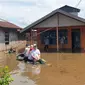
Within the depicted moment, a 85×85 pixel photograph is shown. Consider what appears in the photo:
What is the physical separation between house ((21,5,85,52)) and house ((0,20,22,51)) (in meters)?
3.53

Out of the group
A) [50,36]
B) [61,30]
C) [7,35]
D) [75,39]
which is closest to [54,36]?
[50,36]

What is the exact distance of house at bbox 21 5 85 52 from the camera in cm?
2579

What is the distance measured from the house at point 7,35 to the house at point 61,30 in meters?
3.53

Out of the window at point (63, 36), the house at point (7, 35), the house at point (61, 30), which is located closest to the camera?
the house at point (61, 30)

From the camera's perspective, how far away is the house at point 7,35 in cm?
2886

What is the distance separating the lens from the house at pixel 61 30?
2579cm

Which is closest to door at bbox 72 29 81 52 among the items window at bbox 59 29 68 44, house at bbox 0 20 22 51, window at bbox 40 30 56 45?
window at bbox 59 29 68 44

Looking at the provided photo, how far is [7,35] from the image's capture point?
30703 millimetres

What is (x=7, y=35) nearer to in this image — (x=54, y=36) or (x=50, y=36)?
(x=50, y=36)

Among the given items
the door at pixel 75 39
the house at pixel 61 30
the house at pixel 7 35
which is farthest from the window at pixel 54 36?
the house at pixel 7 35

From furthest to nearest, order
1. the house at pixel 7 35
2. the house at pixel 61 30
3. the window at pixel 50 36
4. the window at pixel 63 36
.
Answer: the house at pixel 7 35
the window at pixel 50 36
the window at pixel 63 36
the house at pixel 61 30

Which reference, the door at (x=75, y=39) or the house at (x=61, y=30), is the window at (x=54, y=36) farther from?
the door at (x=75, y=39)

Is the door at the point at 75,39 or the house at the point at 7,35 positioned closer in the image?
the door at the point at 75,39

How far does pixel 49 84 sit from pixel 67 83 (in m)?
0.79
